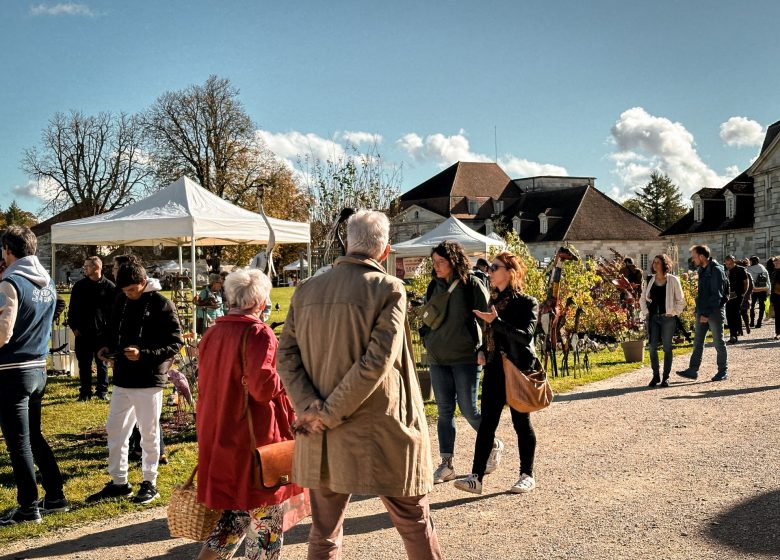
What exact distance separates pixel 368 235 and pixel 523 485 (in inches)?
119

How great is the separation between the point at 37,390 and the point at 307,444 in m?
2.94

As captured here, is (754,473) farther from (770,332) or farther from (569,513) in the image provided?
(770,332)

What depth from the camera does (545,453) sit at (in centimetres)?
684

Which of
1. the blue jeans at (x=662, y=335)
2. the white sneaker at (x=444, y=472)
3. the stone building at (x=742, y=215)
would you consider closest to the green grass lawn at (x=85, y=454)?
the blue jeans at (x=662, y=335)

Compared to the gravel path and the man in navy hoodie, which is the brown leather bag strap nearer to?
the gravel path

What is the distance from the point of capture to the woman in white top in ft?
32.4

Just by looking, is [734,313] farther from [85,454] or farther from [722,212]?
[722,212]

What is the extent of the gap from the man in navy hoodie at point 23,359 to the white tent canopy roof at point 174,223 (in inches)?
277

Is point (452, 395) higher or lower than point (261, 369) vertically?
lower

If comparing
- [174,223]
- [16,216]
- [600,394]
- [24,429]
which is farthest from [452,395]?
[16,216]

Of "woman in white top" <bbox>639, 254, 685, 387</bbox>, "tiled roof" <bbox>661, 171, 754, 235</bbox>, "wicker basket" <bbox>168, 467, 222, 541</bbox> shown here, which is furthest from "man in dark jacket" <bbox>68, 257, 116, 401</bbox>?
"tiled roof" <bbox>661, 171, 754, 235</bbox>

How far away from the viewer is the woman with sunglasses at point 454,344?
602 cm

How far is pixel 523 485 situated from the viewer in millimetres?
5645

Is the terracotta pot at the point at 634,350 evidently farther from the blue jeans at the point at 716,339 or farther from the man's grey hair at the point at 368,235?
the man's grey hair at the point at 368,235
